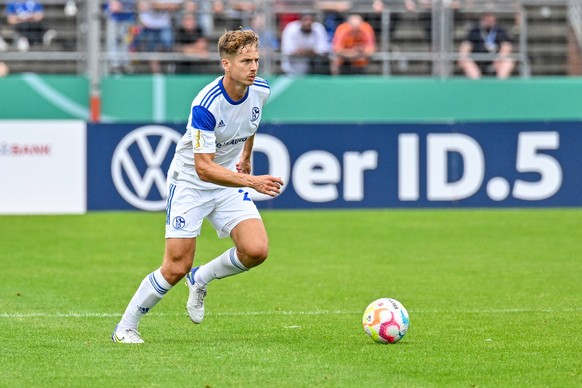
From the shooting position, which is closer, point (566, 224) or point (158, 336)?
point (158, 336)

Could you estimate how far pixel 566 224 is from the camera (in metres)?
18.5

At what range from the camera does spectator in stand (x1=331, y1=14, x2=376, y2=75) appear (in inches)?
872

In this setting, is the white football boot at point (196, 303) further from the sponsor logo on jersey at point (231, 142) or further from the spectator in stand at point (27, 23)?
the spectator in stand at point (27, 23)

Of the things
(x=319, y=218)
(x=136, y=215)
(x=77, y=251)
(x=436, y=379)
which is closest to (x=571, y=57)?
(x=319, y=218)

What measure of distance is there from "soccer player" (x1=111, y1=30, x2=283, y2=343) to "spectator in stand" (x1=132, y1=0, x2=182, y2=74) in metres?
12.7

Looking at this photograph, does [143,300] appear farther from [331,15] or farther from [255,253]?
[331,15]

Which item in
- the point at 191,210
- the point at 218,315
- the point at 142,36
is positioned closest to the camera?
the point at 191,210

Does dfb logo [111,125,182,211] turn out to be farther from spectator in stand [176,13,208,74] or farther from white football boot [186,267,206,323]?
white football boot [186,267,206,323]

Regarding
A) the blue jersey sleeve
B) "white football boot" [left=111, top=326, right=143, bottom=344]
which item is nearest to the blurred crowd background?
the blue jersey sleeve

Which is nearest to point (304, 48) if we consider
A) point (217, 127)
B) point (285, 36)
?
point (285, 36)

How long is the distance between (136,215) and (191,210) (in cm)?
1071

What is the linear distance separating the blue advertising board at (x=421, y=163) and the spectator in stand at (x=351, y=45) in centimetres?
255

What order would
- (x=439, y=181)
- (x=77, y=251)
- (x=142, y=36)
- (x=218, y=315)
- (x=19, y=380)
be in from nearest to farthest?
(x=19, y=380) < (x=218, y=315) < (x=77, y=251) < (x=439, y=181) < (x=142, y=36)

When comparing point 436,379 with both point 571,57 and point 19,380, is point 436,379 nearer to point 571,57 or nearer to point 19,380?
point 19,380
